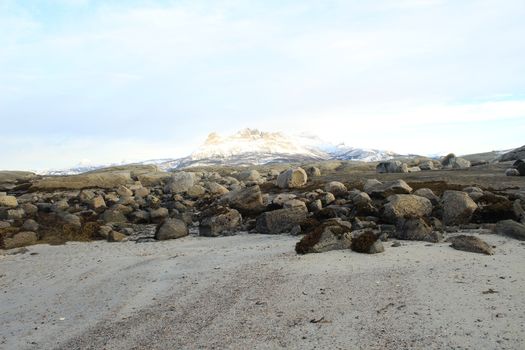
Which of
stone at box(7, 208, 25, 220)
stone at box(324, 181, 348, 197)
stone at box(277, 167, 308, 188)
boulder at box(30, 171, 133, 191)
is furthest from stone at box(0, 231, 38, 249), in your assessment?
boulder at box(30, 171, 133, 191)

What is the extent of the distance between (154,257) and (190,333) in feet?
24.3

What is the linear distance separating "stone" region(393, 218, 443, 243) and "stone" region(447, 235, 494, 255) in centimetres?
125

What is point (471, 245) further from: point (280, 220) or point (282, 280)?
point (280, 220)

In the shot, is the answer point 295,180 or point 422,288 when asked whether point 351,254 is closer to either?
point 422,288

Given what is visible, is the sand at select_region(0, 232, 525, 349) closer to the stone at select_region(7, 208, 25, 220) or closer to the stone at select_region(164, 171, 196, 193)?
the stone at select_region(7, 208, 25, 220)

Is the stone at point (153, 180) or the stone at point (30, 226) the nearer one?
the stone at point (30, 226)

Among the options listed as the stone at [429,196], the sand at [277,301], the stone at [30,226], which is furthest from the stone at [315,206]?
the stone at [30,226]

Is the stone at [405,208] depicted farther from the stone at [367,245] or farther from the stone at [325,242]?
the stone at [367,245]

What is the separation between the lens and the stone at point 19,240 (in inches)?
762

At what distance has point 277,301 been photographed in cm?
958

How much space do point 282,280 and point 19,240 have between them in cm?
1485

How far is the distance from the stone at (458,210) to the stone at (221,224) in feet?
→ 30.6

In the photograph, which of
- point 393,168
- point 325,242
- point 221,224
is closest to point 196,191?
point 221,224

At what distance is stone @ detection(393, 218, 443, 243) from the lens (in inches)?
570
